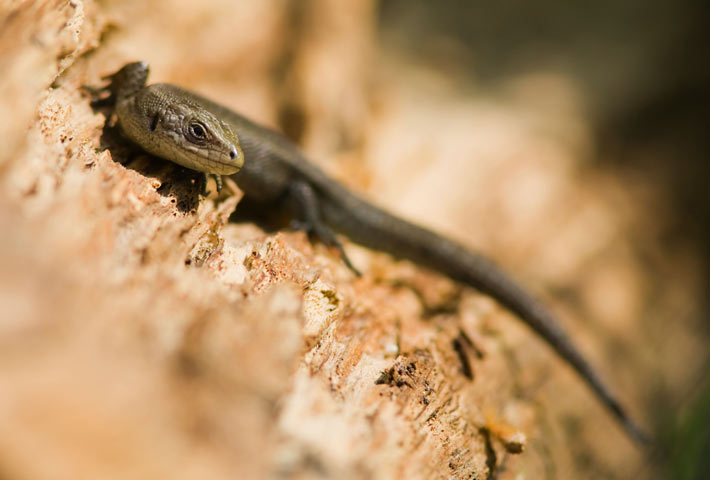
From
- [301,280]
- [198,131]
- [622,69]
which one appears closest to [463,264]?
[301,280]

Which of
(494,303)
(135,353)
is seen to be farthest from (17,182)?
(494,303)

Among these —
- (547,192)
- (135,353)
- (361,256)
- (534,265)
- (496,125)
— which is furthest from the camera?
(496,125)

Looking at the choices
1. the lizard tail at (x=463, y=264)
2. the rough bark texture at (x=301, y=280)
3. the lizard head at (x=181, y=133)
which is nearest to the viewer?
the rough bark texture at (x=301, y=280)

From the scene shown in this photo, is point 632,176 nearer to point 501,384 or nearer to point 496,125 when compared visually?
point 496,125

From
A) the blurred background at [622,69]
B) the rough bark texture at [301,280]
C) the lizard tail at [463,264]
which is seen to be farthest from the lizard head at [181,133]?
the blurred background at [622,69]

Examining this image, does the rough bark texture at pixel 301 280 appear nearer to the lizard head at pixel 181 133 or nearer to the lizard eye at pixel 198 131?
the lizard head at pixel 181 133

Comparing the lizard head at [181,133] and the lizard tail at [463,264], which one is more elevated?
the lizard tail at [463,264]

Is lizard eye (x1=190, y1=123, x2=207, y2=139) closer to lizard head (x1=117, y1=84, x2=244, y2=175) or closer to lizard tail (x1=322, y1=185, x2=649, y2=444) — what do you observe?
lizard head (x1=117, y1=84, x2=244, y2=175)
